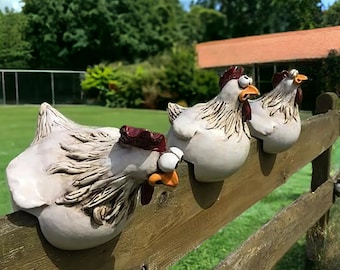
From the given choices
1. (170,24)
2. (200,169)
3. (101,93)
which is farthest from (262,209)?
(170,24)

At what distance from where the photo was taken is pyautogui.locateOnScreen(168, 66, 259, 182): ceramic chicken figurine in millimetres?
732

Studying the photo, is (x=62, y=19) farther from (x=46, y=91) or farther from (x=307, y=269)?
(x=307, y=269)

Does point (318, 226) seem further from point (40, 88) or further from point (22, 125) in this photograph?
point (40, 88)

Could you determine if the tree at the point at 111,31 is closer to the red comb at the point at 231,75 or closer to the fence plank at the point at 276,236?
the fence plank at the point at 276,236

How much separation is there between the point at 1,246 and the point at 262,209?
6.35 ft

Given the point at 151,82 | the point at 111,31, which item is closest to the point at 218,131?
the point at 151,82

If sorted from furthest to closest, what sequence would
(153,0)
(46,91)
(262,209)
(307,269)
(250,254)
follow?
(153,0) < (46,91) < (262,209) < (307,269) < (250,254)

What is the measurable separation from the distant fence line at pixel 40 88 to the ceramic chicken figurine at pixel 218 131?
27.1ft

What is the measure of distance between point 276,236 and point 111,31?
15.1 metres

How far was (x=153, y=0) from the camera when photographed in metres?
17.0

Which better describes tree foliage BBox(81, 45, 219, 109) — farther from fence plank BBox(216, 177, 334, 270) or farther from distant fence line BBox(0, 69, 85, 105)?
fence plank BBox(216, 177, 334, 270)

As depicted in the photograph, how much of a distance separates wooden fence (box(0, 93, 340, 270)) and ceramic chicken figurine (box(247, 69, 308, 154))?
34mm

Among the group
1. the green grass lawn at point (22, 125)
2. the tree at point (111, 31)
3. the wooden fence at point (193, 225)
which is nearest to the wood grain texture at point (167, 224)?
the wooden fence at point (193, 225)

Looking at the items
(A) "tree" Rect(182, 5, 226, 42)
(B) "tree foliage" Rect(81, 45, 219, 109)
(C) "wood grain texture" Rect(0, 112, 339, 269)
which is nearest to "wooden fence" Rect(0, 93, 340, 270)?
(C) "wood grain texture" Rect(0, 112, 339, 269)
